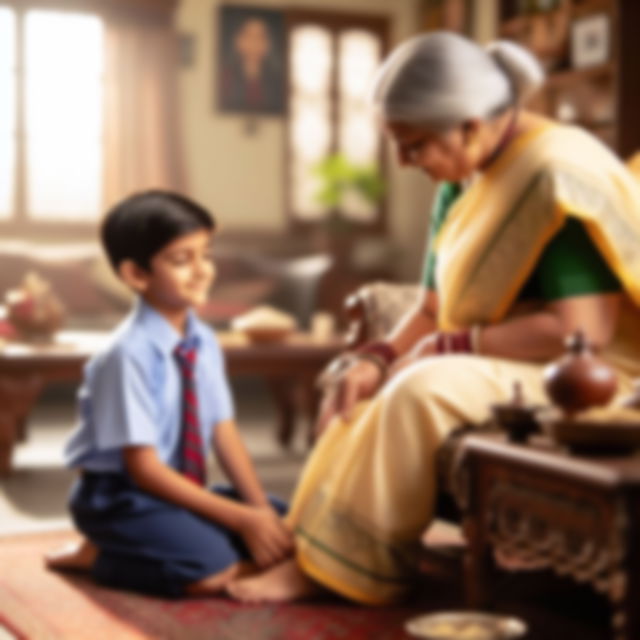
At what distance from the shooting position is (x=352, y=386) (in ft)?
9.52

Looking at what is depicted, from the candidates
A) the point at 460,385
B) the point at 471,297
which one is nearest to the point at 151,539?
the point at 460,385

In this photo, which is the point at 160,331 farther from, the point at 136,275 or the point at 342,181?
the point at 342,181

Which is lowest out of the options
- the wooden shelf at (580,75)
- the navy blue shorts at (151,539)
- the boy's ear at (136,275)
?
the navy blue shorts at (151,539)

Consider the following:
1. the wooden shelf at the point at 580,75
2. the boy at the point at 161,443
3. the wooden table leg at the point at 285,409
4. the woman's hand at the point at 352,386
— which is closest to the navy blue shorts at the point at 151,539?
the boy at the point at 161,443

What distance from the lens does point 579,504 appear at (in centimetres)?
203

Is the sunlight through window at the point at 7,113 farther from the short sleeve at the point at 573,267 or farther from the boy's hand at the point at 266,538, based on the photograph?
the short sleeve at the point at 573,267

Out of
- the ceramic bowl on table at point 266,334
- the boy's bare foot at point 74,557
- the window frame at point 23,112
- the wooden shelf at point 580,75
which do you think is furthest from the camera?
the window frame at point 23,112

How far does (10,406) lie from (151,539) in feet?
7.52

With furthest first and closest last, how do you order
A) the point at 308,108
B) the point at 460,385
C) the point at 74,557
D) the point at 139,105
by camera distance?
the point at 308,108
the point at 139,105
the point at 74,557
the point at 460,385

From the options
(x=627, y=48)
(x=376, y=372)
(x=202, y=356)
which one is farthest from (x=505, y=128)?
(x=627, y=48)

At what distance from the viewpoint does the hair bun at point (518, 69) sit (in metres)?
2.81

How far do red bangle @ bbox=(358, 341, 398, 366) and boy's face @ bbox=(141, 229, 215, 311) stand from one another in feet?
1.41

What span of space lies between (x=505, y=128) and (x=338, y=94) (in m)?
6.79

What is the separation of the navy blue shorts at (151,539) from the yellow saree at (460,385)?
25cm
